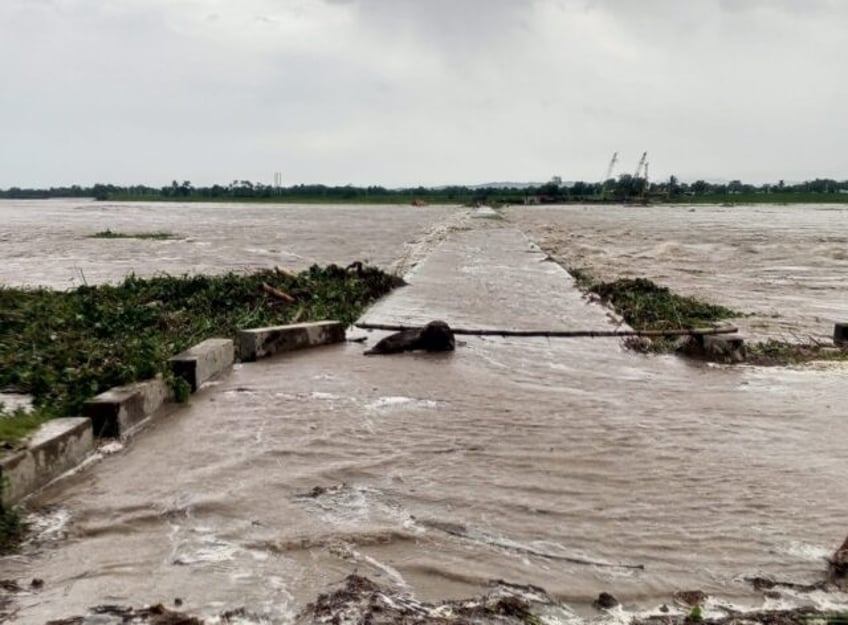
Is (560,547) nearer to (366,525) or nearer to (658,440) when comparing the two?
(366,525)

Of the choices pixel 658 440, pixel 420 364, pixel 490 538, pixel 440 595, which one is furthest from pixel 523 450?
pixel 420 364

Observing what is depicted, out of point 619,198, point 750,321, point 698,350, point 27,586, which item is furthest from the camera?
point 619,198

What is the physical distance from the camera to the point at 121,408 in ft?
23.4

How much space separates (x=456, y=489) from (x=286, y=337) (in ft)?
20.5

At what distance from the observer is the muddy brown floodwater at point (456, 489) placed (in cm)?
451

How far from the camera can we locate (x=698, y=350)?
474 inches

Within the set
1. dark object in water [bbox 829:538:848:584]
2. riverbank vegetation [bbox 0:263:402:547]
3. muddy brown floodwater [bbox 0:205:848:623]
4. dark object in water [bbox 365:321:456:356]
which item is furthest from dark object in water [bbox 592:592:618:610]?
dark object in water [bbox 365:321:456:356]

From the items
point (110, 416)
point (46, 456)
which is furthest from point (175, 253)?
point (46, 456)

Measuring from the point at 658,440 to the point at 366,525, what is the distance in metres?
3.41

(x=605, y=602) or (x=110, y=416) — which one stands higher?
(x=110, y=416)

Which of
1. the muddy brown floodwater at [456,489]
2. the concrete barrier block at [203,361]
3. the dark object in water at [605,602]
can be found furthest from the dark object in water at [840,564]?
the concrete barrier block at [203,361]

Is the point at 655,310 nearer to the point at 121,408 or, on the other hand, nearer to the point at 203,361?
the point at 203,361

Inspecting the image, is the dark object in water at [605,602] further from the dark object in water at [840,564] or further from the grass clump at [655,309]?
the grass clump at [655,309]

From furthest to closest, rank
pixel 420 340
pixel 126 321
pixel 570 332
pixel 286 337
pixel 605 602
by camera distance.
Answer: pixel 570 332
pixel 126 321
pixel 420 340
pixel 286 337
pixel 605 602
